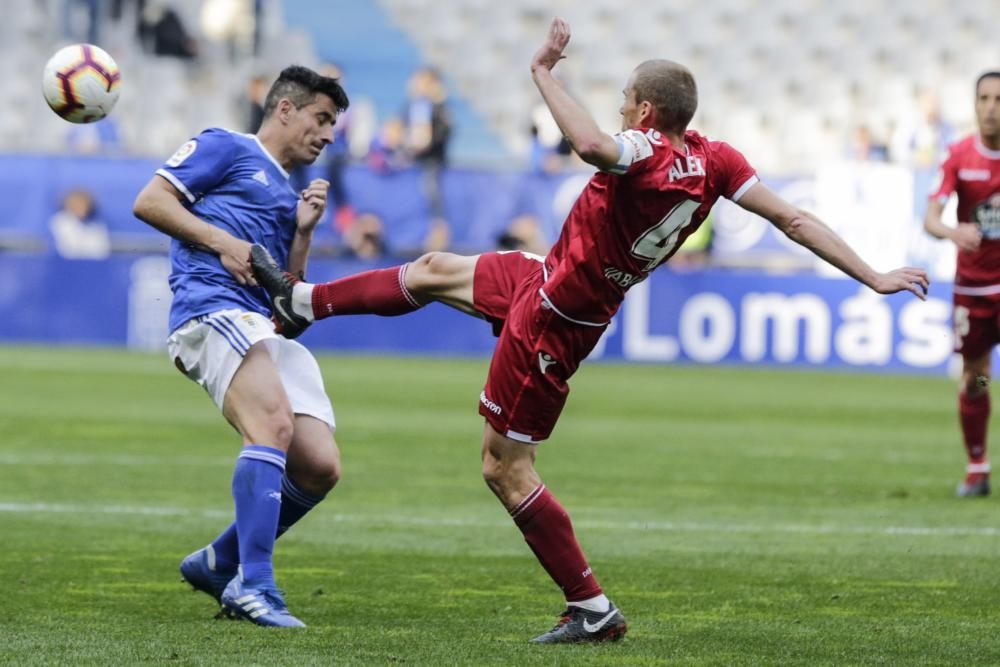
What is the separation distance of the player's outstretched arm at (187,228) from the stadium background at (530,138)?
603 inches

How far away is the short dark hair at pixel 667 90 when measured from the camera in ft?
18.2

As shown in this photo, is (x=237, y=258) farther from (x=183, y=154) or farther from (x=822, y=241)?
(x=822, y=241)

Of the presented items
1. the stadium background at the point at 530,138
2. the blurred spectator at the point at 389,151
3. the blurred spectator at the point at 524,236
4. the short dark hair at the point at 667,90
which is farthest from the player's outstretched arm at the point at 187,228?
the blurred spectator at the point at 389,151

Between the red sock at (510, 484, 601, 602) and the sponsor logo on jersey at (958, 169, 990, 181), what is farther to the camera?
the sponsor logo on jersey at (958, 169, 990, 181)

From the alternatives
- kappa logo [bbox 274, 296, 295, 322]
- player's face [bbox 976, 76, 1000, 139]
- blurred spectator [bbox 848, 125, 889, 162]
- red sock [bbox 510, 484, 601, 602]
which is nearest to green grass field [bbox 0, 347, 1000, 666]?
red sock [bbox 510, 484, 601, 602]

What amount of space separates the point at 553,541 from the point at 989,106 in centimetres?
571

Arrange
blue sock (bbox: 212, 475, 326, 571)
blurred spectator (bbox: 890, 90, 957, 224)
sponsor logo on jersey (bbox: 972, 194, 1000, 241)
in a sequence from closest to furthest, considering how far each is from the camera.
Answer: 1. blue sock (bbox: 212, 475, 326, 571)
2. sponsor logo on jersey (bbox: 972, 194, 1000, 241)
3. blurred spectator (bbox: 890, 90, 957, 224)

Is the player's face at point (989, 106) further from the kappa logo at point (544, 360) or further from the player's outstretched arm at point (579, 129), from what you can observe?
the player's outstretched arm at point (579, 129)

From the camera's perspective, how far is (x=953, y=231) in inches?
387

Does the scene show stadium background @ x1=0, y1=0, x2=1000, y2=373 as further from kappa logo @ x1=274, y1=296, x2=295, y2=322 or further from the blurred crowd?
kappa logo @ x1=274, y1=296, x2=295, y2=322

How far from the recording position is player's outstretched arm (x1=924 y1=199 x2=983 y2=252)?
9602 mm

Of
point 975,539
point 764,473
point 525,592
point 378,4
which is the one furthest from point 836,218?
point 525,592

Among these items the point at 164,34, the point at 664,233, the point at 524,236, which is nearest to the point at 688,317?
Answer: the point at 524,236

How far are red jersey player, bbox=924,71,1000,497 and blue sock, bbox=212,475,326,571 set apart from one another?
206 inches
